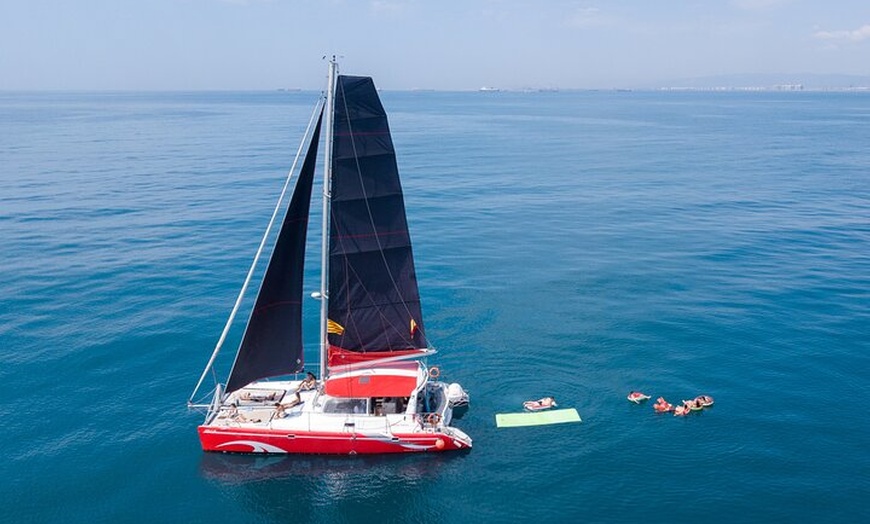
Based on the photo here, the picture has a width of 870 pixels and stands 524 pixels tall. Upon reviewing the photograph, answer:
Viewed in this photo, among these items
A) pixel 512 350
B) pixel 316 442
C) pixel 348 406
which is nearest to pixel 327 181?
pixel 348 406

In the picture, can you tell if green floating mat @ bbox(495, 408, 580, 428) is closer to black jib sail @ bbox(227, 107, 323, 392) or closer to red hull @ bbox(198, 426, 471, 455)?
red hull @ bbox(198, 426, 471, 455)

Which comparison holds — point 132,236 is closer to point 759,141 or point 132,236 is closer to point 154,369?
point 154,369

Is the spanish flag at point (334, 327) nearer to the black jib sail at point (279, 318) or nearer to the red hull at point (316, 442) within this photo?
the black jib sail at point (279, 318)

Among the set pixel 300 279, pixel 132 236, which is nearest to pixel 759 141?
pixel 132 236

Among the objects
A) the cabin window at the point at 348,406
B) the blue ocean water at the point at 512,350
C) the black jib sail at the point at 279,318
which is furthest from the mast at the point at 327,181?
the blue ocean water at the point at 512,350

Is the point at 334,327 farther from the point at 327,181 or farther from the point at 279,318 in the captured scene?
the point at 327,181
